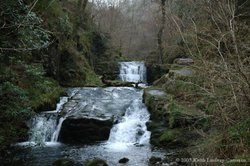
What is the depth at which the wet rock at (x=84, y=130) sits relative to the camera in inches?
484

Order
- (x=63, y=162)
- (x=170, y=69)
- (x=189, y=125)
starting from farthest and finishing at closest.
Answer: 1. (x=170, y=69)
2. (x=189, y=125)
3. (x=63, y=162)

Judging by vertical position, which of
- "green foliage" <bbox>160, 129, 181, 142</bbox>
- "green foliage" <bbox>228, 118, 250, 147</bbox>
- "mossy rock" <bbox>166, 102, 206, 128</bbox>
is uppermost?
"green foliage" <bbox>228, 118, 250, 147</bbox>

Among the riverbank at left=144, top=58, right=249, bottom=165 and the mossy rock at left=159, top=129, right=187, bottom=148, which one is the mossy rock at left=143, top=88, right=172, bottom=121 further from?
the mossy rock at left=159, top=129, right=187, bottom=148

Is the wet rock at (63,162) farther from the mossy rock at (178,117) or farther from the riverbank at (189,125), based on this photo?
the mossy rock at (178,117)

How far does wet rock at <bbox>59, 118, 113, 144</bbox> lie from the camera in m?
12.3

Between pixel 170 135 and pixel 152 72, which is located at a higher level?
pixel 152 72

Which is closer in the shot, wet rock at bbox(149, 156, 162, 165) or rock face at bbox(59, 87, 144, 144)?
wet rock at bbox(149, 156, 162, 165)

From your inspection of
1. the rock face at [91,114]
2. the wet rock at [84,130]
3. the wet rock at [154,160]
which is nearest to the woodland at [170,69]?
the wet rock at [154,160]

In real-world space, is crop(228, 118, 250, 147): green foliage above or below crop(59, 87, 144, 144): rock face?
above

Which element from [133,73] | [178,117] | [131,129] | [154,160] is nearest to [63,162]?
[154,160]

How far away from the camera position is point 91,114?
1313 cm

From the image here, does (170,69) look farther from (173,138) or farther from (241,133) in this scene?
(241,133)

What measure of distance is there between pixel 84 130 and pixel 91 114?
3.06 feet

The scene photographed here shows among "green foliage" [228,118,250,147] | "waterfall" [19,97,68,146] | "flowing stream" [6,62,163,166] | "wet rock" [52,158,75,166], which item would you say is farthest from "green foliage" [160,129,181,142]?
"green foliage" [228,118,250,147]
